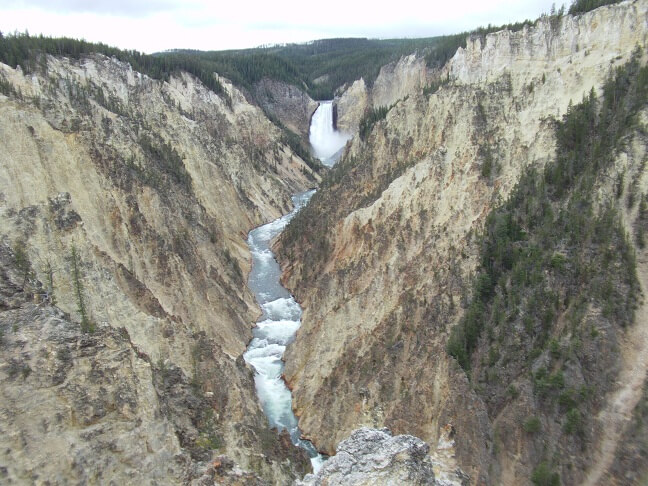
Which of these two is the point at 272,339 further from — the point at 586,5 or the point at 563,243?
the point at 586,5

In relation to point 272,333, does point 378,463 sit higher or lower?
higher

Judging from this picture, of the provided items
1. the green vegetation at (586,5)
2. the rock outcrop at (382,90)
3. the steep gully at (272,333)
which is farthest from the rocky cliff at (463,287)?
the rock outcrop at (382,90)

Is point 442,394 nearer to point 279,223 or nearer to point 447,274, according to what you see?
point 447,274

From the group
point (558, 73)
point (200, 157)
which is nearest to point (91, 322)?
point (558, 73)

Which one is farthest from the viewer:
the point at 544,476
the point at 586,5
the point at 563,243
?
the point at 586,5

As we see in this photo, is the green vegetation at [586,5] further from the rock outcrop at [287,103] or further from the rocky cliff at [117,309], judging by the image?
the rock outcrop at [287,103]

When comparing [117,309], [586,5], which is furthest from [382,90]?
[117,309]
